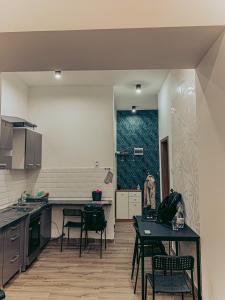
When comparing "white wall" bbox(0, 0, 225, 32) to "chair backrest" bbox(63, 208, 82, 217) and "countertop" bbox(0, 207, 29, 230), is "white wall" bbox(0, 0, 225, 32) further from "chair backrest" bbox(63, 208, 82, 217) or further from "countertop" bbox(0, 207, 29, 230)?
"chair backrest" bbox(63, 208, 82, 217)

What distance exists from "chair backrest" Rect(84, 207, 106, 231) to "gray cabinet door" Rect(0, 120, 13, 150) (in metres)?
1.77

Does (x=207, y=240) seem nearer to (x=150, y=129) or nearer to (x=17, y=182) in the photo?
(x=17, y=182)

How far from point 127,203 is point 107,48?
5392mm

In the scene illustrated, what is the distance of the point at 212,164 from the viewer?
1979 millimetres

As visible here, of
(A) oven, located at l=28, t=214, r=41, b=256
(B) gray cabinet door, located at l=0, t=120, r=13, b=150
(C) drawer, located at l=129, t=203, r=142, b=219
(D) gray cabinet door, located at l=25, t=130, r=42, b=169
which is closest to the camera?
(B) gray cabinet door, located at l=0, t=120, r=13, b=150

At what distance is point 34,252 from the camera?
3.90 metres

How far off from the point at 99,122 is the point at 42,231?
8.33ft

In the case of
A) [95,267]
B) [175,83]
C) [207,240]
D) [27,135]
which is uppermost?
[175,83]

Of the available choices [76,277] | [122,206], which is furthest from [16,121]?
[122,206]

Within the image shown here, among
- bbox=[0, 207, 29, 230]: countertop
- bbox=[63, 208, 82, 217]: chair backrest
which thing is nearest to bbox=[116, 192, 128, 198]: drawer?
bbox=[63, 208, 82, 217]: chair backrest

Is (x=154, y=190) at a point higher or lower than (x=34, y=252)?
higher

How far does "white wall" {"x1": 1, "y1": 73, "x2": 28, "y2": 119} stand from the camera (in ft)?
13.8

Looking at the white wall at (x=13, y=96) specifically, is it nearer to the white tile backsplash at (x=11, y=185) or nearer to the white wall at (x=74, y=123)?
the white wall at (x=74, y=123)

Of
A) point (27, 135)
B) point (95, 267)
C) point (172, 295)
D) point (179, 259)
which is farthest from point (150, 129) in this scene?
point (179, 259)
